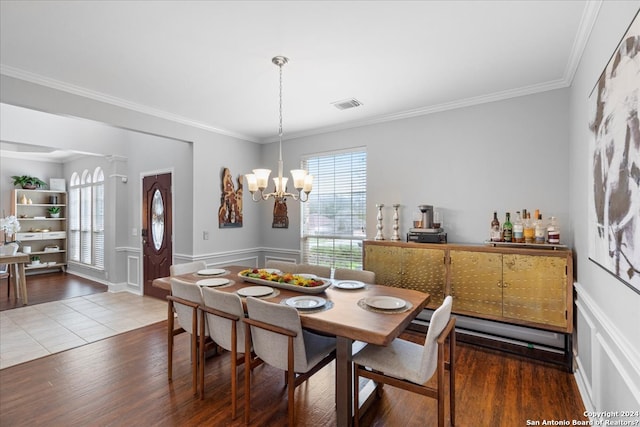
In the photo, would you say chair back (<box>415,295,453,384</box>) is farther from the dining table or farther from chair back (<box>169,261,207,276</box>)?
the dining table

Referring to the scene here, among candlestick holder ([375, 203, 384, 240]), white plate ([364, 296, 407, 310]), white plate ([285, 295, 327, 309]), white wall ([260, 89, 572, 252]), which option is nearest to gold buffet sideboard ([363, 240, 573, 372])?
candlestick holder ([375, 203, 384, 240])

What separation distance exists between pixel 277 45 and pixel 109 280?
5.51 m

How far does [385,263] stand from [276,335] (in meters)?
1.97

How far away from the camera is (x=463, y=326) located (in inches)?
140

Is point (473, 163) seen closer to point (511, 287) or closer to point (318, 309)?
point (511, 287)

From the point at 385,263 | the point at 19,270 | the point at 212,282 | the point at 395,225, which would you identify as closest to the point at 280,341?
the point at 212,282

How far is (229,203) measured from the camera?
4852mm

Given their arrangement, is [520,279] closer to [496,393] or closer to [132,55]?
[496,393]

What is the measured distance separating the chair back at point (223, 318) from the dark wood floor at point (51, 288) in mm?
4480

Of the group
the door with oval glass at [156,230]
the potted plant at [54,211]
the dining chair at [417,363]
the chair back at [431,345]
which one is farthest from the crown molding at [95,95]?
the potted plant at [54,211]

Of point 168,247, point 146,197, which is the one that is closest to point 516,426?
point 168,247

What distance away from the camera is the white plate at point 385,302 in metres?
2.05

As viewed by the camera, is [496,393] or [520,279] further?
[520,279]

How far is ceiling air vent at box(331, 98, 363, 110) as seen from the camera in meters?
3.55
